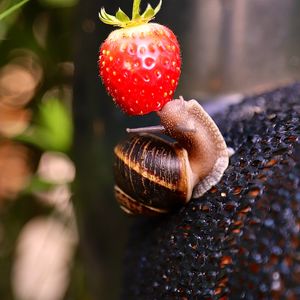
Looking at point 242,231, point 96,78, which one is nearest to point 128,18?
point 242,231

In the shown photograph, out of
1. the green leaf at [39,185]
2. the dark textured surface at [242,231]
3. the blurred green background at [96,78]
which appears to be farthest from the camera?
the green leaf at [39,185]

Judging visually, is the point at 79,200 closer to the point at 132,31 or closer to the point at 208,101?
the point at 208,101

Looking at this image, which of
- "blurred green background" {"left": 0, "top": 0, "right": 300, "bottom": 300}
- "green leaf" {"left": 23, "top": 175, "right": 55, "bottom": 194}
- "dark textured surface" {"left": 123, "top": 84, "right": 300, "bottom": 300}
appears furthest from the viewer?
"green leaf" {"left": 23, "top": 175, "right": 55, "bottom": 194}

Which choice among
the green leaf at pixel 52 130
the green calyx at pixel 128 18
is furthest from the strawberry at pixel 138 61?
the green leaf at pixel 52 130

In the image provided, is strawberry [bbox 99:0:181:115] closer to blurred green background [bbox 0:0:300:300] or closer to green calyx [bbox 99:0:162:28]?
green calyx [bbox 99:0:162:28]

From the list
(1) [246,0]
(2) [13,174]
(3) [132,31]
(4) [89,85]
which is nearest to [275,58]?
(1) [246,0]

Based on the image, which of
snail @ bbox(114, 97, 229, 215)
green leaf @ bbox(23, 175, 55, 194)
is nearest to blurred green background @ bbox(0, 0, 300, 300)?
green leaf @ bbox(23, 175, 55, 194)

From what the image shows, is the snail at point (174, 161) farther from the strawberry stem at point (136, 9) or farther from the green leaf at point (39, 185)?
the green leaf at point (39, 185)
